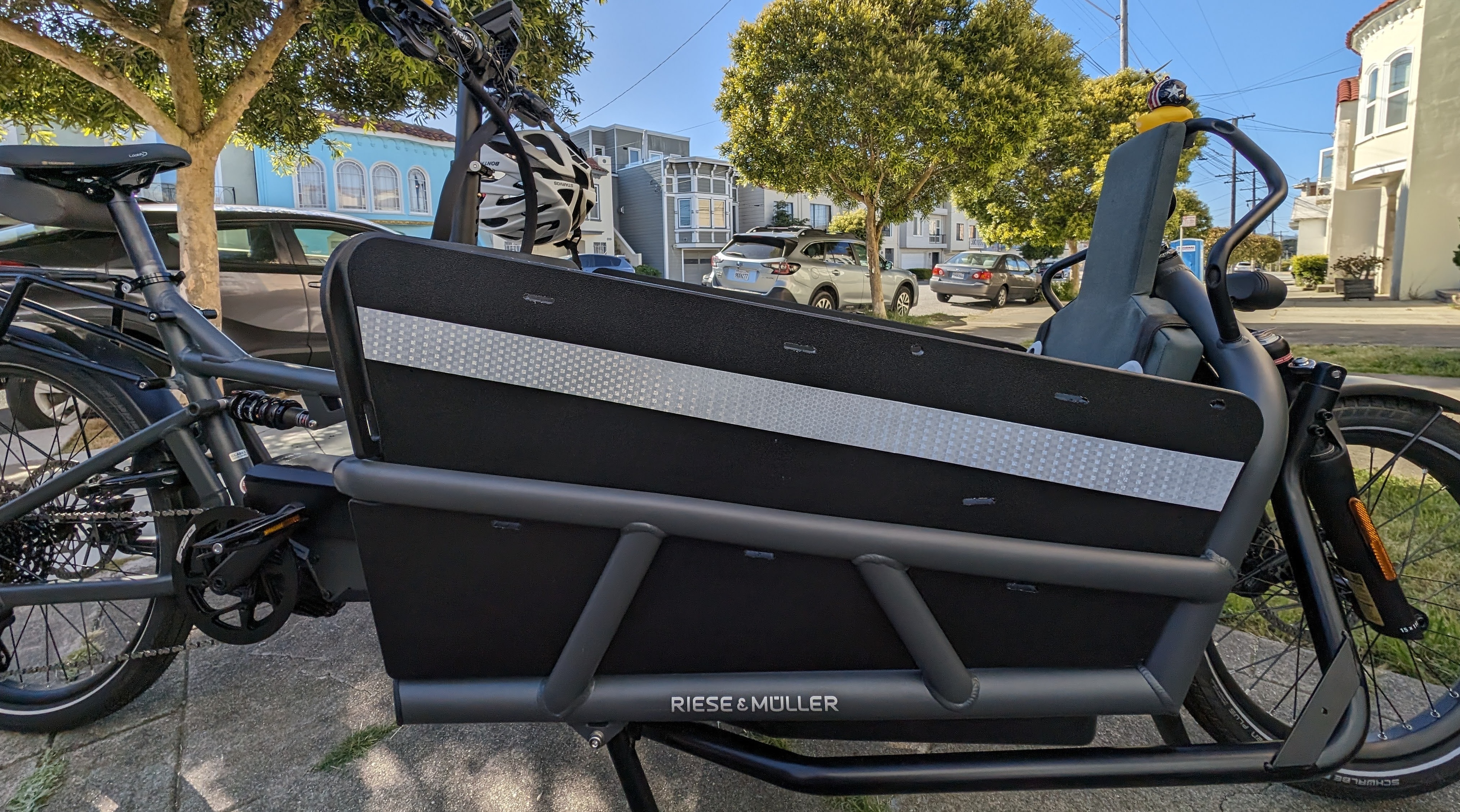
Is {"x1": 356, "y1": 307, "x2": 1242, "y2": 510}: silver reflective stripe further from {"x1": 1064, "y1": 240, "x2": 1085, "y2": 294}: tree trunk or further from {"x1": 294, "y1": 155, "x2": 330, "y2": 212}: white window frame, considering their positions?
{"x1": 294, "y1": 155, "x2": 330, "y2": 212}: white window frame

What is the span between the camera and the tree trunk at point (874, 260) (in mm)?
13680

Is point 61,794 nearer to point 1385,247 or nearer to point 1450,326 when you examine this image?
point 1450,326

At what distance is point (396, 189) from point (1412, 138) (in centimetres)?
2814

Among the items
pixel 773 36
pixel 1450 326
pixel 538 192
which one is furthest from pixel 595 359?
pixel 1450 326

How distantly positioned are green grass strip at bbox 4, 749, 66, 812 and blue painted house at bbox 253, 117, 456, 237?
21.0 m

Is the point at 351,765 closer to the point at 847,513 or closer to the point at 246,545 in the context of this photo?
the point at 246,545

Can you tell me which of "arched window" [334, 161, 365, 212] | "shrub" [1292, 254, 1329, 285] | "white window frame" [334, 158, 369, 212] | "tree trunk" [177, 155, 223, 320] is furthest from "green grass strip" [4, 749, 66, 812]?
"shrub" [1292, 254, 1329, 285]

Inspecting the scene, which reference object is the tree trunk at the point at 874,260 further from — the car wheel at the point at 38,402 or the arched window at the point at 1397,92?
the arched window at the point at 1397,92

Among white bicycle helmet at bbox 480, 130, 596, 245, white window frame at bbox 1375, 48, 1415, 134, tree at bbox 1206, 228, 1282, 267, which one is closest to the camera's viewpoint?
white bicycle helmet at bbox 480, 130, 596, 245

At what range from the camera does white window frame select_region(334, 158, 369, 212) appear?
2195cm

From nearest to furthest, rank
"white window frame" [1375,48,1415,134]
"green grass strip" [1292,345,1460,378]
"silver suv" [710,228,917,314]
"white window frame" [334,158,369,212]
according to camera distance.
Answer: "green grass strip" [1292,345,1460,378] → "silver suv" [710,228,917,314] → "white window frame" [1375,48,1415,134] → "white window frame" [334,158,369,212]

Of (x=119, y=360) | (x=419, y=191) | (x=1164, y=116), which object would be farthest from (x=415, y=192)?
(x=1164, y=116)

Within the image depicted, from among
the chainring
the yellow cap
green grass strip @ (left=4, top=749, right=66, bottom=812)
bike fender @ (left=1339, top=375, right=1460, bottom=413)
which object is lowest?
green grass strip @ (left=4, top=749, right=66, bottom=812)

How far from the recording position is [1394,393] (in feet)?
4.88
